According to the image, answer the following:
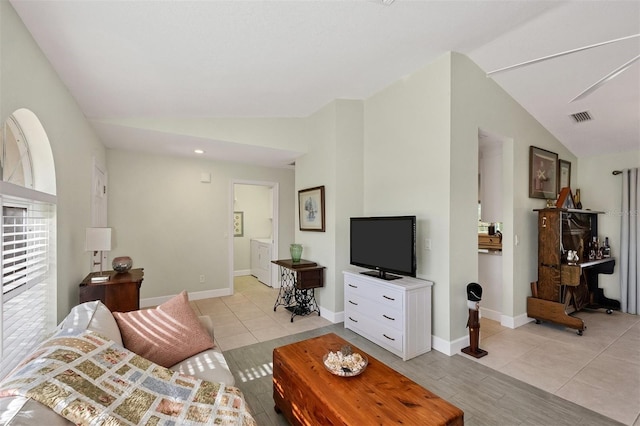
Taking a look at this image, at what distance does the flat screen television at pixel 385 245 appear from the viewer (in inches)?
111

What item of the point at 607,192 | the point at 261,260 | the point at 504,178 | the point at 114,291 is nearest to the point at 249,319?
the point at 114,291

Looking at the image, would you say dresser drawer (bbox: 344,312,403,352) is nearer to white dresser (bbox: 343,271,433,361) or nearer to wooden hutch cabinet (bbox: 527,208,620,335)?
white dresser (bbox: 343,271,433,361)

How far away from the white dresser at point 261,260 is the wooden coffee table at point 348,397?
3.82 meters

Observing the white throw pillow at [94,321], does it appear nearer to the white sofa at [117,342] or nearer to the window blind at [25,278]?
the white sofa at [117,342]

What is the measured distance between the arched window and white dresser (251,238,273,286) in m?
3.74

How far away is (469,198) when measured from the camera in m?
3.00

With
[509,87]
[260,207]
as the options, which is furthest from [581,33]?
[260,207]

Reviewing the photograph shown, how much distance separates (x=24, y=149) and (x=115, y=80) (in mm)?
818

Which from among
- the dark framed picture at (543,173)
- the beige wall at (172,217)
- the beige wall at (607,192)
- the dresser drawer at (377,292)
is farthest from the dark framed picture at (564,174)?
the beige wall at (172,217)

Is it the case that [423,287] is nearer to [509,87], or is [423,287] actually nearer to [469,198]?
[469,198]

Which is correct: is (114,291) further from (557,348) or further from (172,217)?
(557,348)

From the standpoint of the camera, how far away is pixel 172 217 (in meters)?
4.57

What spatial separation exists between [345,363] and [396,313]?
127cm

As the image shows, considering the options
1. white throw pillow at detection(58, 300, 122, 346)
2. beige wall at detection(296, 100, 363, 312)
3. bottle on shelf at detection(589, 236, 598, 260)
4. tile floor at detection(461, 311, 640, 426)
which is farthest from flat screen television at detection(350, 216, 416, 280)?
bottle on shelf at detection(589, 236, 598, 260)
